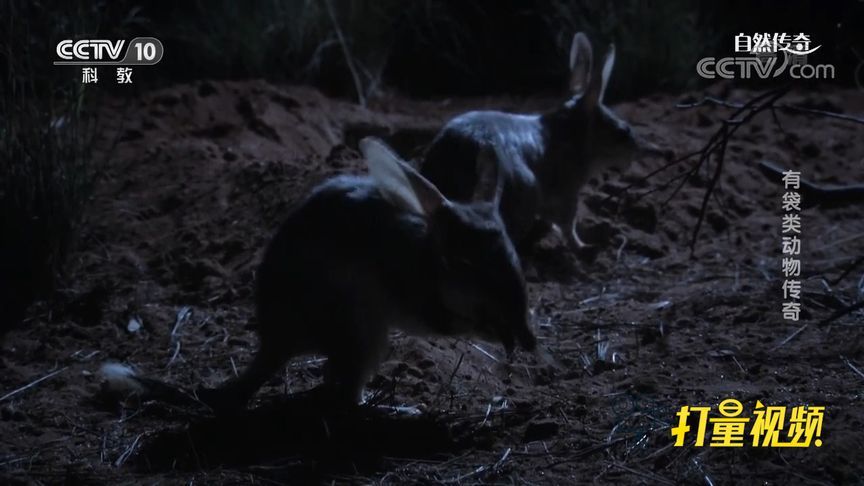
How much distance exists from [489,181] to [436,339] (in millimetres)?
833

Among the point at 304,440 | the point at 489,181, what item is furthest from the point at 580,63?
the point at 304,440

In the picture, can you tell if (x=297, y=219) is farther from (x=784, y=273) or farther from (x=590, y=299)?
(x=784, y=273)

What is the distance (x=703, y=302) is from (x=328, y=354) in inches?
86.1

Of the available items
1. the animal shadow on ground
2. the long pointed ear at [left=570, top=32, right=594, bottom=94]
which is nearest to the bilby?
the animal shadow on ground

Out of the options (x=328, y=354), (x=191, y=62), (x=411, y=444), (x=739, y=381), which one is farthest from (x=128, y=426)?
(x=191, y=62)

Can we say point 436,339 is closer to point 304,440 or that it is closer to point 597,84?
point 304,440

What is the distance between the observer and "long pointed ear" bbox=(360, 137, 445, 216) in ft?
12.0

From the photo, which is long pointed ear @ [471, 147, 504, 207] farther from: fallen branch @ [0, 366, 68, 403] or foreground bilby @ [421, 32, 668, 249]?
fallen branch @ [0, 366, 68, 403]

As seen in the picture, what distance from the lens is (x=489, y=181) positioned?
4332 mm

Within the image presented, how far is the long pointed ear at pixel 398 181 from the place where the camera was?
3.65 meters

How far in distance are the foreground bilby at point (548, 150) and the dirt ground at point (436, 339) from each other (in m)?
0.31

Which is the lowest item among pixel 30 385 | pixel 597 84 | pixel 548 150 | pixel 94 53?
pixel 30 385

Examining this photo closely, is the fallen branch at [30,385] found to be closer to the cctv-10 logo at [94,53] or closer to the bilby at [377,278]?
the bilby at [377,278]

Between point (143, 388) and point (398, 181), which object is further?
point (143, 388)
